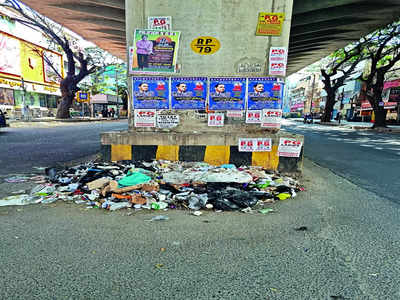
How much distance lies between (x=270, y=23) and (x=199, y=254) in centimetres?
432

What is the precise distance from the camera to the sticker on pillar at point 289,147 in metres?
4.29

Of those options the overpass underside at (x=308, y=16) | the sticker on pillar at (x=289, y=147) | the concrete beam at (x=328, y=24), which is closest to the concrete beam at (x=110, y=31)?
the overpass underside at (x=308, y=16)

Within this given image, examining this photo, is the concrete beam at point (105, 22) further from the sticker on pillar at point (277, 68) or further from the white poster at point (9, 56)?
the white poster at point (9, 56)

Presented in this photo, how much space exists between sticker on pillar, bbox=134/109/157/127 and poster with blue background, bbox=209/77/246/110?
4.01ft

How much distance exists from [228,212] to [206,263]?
107 cm

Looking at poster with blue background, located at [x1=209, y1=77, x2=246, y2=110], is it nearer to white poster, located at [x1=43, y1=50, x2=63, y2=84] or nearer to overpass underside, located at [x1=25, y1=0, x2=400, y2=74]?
overpass underside, located at [x1=25, y1=0, x2=400, y2=74]

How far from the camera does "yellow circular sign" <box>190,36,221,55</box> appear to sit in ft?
14.5

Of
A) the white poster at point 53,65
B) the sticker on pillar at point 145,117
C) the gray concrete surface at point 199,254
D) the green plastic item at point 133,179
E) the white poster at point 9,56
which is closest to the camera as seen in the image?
the gray concrete surface at point 199,254

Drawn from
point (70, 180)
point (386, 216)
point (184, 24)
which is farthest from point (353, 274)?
point (184, 24)

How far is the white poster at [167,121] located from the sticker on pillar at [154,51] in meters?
0.90

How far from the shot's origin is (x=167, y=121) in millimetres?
4645

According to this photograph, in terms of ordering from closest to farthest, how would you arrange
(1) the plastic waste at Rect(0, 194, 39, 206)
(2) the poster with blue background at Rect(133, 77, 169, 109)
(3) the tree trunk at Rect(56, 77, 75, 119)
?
(1) the plastic waste at Rect(0, 194, 39, 206), (2) the poster with blue background at Rect(133, 77, 169, 109), (3) the tree trunk at Rect(56, 77, 75, 119)

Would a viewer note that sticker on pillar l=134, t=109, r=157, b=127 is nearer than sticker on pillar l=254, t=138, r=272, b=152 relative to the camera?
No

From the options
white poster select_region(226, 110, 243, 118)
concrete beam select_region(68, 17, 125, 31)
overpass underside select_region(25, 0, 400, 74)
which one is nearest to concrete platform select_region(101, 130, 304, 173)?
white poster select_region(226, 110, 243, 118)
